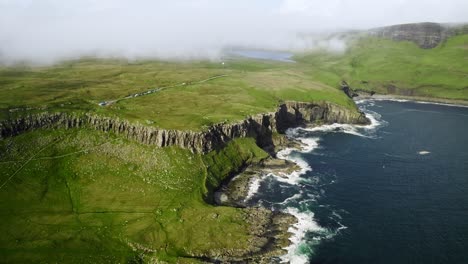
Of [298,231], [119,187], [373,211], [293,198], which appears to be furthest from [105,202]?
[373,211]

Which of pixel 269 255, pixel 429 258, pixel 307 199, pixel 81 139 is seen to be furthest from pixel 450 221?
pixel 81 139

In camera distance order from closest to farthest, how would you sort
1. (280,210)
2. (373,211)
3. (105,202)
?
(105,202) < (373,211) < (280,210)

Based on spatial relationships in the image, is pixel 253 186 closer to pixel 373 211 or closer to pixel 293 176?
pixel 293 176

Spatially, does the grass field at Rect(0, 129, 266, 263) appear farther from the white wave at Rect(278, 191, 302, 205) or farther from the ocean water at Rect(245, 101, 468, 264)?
the ocean water at Rect(245, 101, 468, 264)

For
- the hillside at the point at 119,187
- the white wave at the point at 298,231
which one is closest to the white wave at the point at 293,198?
the white wave at the point at 298,231

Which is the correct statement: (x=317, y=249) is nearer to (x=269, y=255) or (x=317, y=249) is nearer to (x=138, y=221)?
(x=269, y=255)

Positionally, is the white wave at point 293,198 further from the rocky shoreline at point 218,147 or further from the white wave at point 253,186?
the white wave at point 253,186
